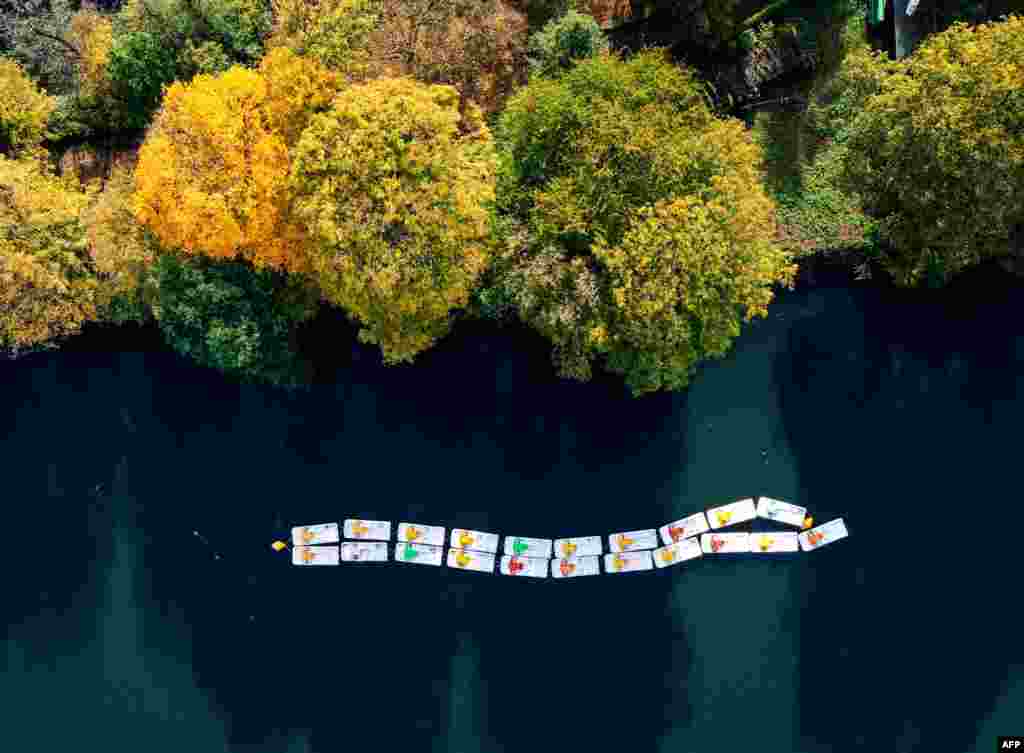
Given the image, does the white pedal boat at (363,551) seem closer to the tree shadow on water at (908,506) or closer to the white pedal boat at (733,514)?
the white pedal boat at (733,514)

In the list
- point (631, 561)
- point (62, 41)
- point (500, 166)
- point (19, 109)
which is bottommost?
point (631, 561)

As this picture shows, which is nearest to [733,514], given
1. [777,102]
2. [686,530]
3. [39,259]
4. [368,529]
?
[686,530]

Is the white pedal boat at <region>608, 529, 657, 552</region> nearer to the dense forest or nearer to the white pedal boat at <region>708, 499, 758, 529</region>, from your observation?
the white pedal boat at <region>708, 499, 758, 529</region>

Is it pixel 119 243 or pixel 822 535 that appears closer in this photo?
pixel 119 243

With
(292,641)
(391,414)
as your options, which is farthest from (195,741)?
(391,414)

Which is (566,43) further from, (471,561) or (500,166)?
(471,561)

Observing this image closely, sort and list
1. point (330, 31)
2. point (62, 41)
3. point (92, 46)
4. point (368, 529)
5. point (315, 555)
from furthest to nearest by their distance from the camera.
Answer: point (315, 555), point (368, 529), point (62, 41), point (92, 46), point (330, 31)

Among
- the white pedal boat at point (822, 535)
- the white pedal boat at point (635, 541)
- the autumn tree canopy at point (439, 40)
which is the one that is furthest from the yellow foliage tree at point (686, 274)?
the white pedal boat at point (822, 535)
